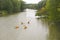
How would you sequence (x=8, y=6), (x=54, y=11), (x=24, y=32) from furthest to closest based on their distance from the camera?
(x=8, y=6) < (x=54, y=11) < (x=24, y=32)

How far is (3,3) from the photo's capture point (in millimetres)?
9047

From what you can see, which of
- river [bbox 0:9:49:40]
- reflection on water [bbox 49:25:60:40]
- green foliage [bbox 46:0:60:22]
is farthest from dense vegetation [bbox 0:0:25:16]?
reflection on water [bbox 49:25:60:40]

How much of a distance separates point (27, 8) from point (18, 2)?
7.15 feet

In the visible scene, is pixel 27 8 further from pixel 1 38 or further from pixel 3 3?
pixel 1 38

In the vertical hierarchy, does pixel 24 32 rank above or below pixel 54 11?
below

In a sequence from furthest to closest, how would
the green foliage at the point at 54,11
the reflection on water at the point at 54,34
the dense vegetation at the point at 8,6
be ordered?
the dense vegetation at the point at 8,6
the green foliage at the point at 54,11
the reflection on water at the point at 54,34

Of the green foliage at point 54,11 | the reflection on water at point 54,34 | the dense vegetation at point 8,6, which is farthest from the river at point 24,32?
the dense vegetation at point 8,6

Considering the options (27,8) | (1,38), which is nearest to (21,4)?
(27,8)

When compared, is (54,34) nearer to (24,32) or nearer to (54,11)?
(24,32)

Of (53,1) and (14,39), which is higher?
(53,1)

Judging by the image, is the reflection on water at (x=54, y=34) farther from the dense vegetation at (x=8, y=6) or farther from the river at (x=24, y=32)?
the dense vegetation at (x=8, y=6)

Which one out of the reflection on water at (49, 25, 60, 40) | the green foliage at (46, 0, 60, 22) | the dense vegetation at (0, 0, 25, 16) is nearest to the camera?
the reflection on water at (49, 25, 60, 40)

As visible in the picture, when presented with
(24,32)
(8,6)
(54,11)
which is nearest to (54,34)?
(24,32)

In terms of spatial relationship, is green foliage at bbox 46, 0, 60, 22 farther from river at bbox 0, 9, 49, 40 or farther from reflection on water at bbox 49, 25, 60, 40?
reflection on water at bbox 49, 25, 60, 40
